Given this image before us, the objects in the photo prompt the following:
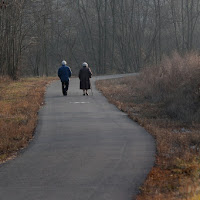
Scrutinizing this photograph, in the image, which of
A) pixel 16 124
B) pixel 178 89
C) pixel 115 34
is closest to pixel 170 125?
pixel 16 124

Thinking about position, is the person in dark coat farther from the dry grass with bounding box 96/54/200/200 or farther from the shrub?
the shrub

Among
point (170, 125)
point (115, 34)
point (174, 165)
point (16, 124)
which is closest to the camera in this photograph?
point (174, 165)

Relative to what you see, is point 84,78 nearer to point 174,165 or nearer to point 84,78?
point 84,78

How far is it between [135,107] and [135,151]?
8.91m

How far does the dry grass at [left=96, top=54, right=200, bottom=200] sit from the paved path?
272 millimetres

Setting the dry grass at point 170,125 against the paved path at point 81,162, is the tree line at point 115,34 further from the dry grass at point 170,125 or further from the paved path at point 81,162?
the paved path at point 81,162

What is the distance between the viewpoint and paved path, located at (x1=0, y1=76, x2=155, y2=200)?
6.55m

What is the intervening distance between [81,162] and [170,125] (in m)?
5.79

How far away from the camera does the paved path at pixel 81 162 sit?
655 centimetres

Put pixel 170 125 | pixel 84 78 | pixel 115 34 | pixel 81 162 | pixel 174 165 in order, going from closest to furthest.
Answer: pixel 174 165
pixel 81 162
pixel 170 125
pixel 84 78
pixel 115 34

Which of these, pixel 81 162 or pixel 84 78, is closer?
pixel 81 162

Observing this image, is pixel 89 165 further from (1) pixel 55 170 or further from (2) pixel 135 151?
(2) pixel 135 151

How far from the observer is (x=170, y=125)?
13633mm

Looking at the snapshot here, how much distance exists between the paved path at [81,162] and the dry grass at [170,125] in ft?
0.89
